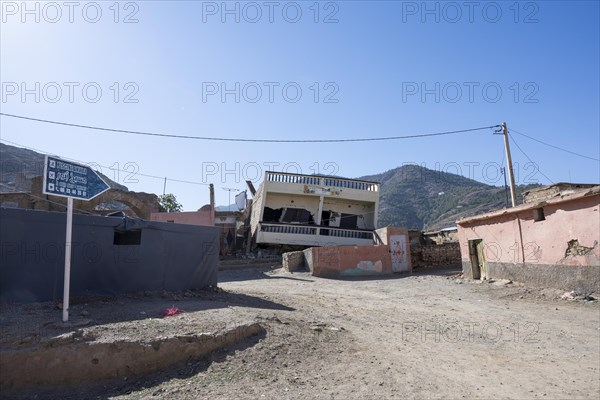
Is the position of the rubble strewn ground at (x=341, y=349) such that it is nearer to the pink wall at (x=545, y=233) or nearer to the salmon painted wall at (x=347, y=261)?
the pink wall at (x=545, y=233)

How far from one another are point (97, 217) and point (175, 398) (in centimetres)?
458

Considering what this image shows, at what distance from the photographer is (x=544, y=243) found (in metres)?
11.4

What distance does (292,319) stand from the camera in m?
6.67

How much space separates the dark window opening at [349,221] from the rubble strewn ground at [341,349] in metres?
22.3

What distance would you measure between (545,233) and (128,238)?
36.3ft

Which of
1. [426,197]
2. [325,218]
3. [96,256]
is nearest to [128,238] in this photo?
[96,256]

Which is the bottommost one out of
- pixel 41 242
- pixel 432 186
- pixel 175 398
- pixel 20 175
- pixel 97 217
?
pixel 175 398

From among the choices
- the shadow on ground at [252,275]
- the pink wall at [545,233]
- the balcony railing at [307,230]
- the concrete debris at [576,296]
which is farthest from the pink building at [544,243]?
the balcony railing at [307,230]

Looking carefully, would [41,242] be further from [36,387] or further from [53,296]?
[36,387]

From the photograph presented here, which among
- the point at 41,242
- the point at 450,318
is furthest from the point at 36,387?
the point at 450,318

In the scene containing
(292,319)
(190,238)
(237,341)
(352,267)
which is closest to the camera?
(237,341)

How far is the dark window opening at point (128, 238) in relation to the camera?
7.96m

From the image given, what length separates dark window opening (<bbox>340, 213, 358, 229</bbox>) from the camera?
31344mm

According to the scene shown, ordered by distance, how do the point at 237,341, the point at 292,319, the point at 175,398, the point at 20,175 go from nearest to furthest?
the point at 175,398 → the point at 237,341 → the point at 292,319 → the point at 20,175
